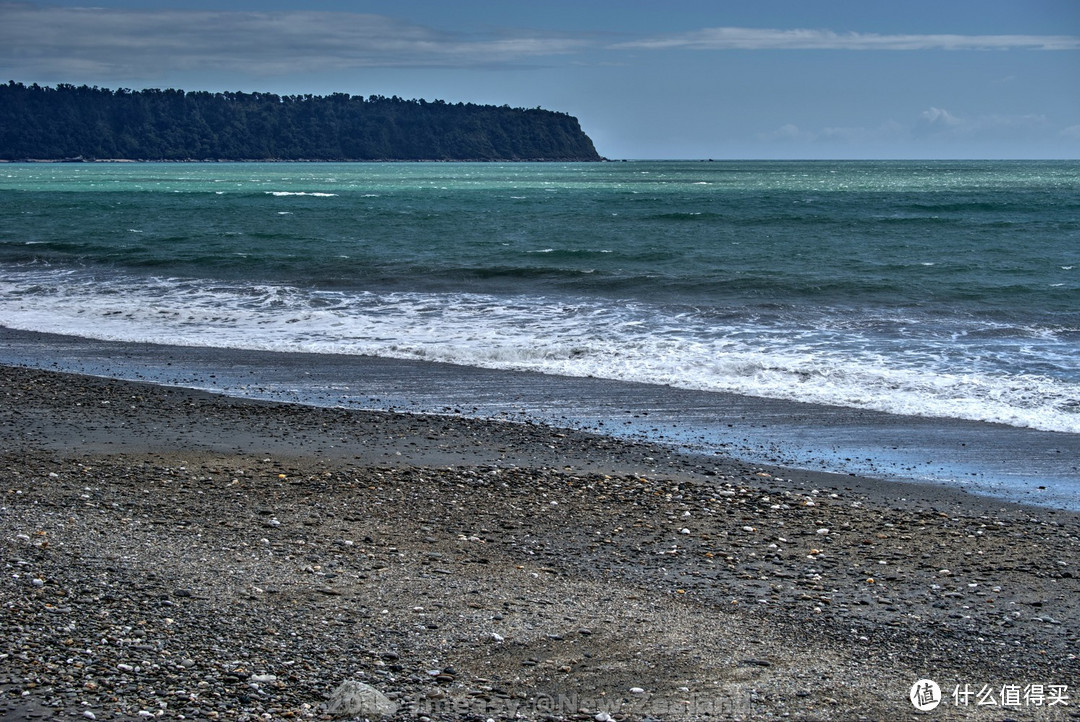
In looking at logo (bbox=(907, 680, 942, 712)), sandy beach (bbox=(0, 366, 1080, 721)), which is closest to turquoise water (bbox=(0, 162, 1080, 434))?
→ sandy beach (bbox=(0, 366, 1080, 721))

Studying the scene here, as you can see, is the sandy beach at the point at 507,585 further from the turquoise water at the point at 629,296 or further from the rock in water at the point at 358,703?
the turquoise water at the point at 629,296

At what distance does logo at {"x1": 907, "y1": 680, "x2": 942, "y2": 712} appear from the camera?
15.2 ft

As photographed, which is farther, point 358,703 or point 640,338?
point 640,338

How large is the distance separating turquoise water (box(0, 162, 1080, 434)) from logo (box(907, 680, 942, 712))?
619cm

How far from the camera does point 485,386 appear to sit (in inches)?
480

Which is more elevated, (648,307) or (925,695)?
(648,307)

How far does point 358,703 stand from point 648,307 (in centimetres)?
1561

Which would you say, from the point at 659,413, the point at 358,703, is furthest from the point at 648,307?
the point at 358,703

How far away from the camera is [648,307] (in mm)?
19547

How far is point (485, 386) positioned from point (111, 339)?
6614 mm

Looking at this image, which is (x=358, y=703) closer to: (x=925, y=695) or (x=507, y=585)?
(x=507, y=585)

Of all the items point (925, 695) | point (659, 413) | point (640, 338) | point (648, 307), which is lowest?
point (925, 695)

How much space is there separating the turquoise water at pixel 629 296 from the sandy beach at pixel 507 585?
420 cm

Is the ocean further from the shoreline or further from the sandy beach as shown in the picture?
the sandy beach
